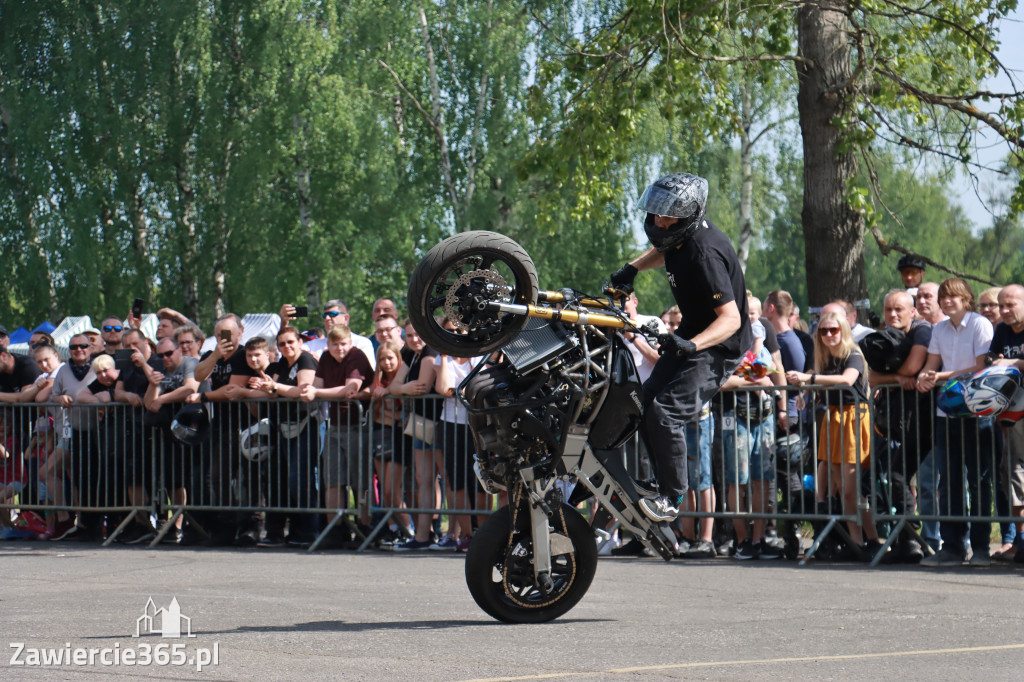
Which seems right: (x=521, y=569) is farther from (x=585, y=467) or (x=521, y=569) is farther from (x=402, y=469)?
(x=402, y=469)

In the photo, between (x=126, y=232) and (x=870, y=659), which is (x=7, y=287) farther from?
(x=870, y=659)

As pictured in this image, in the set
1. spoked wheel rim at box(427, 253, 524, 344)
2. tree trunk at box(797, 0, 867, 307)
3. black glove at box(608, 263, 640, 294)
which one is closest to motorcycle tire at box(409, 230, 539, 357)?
spoked wheel rim at box(427, 253, 524, 344)

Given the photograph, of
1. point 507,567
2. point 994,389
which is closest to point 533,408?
point 507,567

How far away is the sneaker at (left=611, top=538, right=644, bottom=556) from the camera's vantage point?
10578 millimetres

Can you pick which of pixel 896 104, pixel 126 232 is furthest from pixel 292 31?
pixel 896 104

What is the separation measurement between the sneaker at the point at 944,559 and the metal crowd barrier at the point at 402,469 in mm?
196

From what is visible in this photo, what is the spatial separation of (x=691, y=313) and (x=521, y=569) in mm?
1464

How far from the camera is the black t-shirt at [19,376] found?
13.5 metres

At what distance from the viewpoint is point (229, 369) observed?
39.3 feet

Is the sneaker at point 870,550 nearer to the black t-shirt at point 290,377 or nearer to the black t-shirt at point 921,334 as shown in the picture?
the black t-shirt at point 921,334

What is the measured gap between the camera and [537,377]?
6.21 meters

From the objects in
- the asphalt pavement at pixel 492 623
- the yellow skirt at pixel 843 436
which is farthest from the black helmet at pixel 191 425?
the yellow skirt at pixel 843 436

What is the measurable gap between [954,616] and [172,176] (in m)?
30.0

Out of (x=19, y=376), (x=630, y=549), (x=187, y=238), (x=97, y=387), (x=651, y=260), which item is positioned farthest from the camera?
(x=187, y=238)
